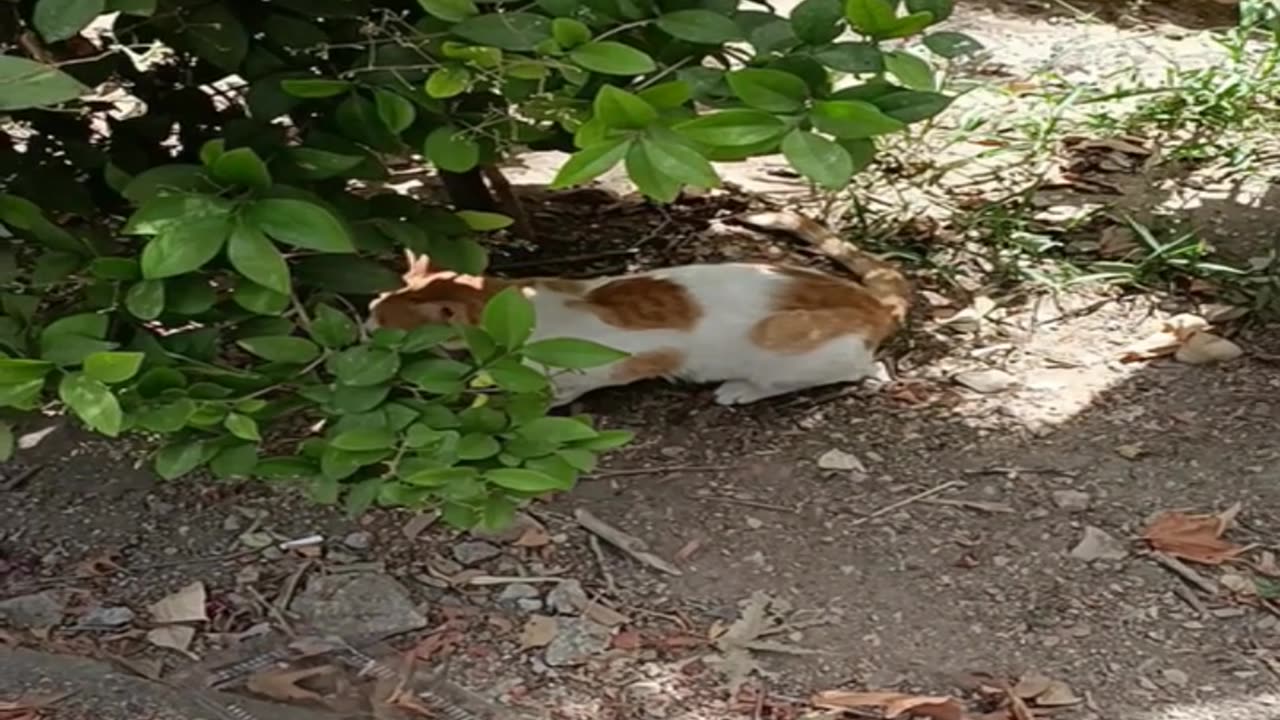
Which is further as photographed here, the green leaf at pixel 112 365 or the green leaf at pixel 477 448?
the green leaf at pixel 477 448

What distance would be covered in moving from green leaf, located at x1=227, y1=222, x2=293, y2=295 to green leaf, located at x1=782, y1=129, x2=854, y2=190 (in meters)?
0.50

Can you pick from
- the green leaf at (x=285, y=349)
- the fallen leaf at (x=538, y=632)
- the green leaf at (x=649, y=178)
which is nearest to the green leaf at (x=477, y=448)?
the green leaf at (x=285, y=349)

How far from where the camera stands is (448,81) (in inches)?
71.0

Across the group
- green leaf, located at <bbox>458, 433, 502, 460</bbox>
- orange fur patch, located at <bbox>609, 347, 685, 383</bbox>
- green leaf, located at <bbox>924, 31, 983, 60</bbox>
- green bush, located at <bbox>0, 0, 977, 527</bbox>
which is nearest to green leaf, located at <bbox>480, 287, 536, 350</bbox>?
green bush, located at <bbox>0, 0, 977, 527</bbox>

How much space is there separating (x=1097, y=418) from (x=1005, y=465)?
242 millimetres

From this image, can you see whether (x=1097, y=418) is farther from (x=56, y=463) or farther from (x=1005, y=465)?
(x=56, y=463)

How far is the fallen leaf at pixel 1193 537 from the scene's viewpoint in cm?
266

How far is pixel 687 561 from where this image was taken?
2.67m

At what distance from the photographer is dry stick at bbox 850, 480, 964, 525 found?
278cm

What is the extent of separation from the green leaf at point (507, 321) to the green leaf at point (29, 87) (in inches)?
20.7

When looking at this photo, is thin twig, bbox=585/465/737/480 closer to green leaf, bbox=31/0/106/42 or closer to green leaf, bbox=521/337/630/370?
green leaf, bbox=521/337/630/370

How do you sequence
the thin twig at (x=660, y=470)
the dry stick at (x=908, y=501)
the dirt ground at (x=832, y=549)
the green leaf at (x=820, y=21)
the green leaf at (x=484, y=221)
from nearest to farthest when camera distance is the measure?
the green leaf at (x=820, y=21), the green leaf at (x=484, y=221), the dirt ground at (x=832, y=549), the dry stick at (x=908, y=501), the thin twig at (x=660, y=470)

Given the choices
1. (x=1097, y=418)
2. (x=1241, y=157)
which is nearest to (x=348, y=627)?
(x=1097, y=418)

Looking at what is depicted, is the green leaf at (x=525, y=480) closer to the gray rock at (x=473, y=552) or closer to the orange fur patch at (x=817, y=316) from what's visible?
the gray rock at (x=473, y=552)
